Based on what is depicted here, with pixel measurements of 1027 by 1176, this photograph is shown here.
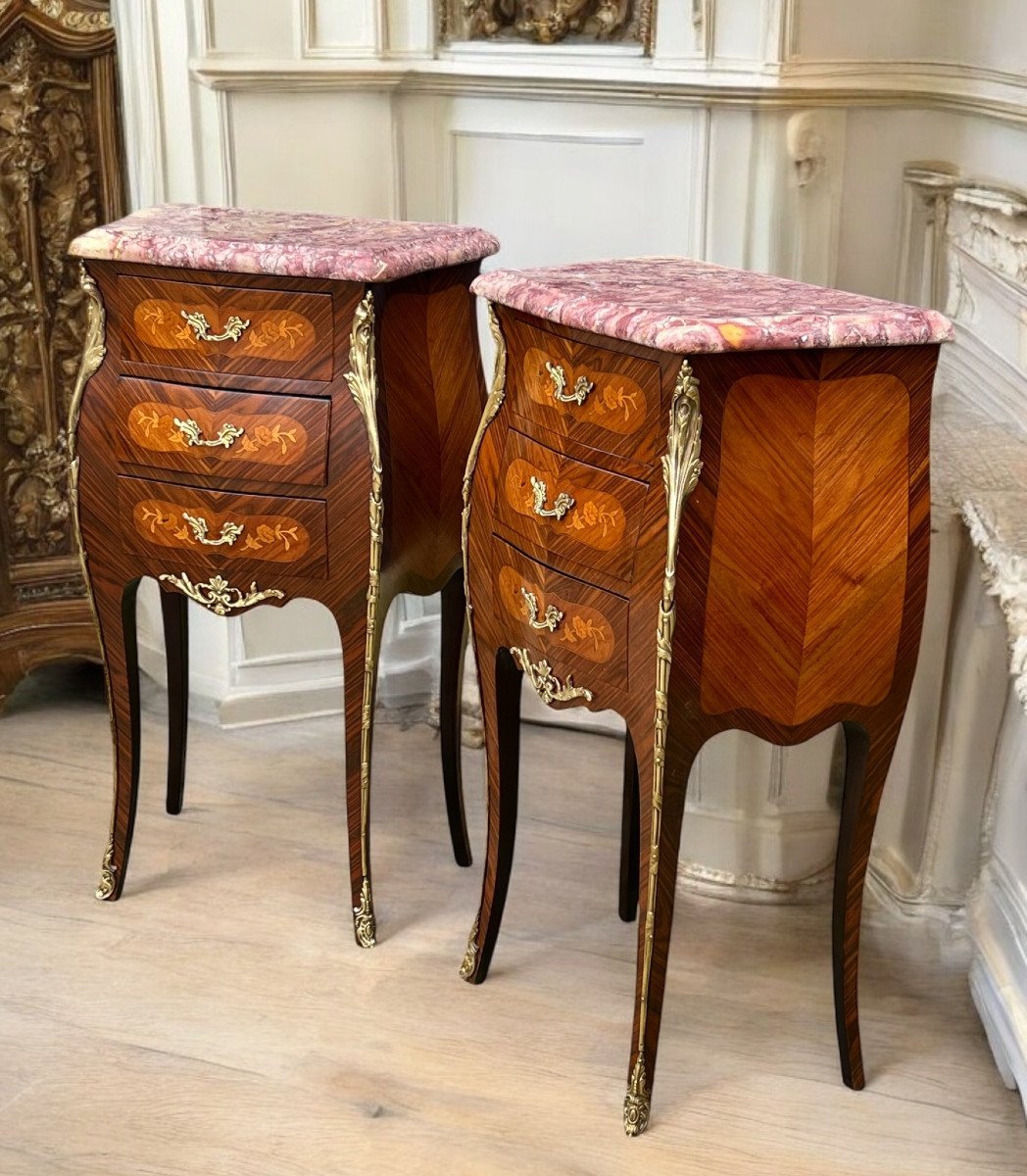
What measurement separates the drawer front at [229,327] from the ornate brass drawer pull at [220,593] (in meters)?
0.30

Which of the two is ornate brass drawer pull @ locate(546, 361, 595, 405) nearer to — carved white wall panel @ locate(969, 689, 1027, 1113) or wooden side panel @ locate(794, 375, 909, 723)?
wooden side panel @ locate(794, 375, 909, 723)

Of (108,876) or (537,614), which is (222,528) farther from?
(108,876)

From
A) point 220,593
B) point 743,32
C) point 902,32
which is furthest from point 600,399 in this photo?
point 902,32

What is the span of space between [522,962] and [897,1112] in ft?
1.83

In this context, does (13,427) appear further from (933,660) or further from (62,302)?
(933,660)

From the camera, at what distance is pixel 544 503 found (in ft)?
5.65

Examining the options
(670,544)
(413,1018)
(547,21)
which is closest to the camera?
(670,544)

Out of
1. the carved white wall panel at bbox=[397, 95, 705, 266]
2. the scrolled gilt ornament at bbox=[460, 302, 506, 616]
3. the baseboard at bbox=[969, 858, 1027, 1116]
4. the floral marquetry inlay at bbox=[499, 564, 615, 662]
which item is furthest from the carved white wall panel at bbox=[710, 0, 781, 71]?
the baseboard at bbox=[969, 858, 1027, 1116]

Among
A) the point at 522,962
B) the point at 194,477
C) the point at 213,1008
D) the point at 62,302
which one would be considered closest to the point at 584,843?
the point at 522,962

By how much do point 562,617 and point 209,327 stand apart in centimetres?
63

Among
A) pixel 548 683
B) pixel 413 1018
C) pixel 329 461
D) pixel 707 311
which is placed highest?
pixel 707 311

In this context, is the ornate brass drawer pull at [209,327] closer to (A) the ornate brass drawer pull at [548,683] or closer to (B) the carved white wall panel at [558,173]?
(A) the ornate brass drawer pull at [548,683]

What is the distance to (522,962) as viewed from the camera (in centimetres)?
214

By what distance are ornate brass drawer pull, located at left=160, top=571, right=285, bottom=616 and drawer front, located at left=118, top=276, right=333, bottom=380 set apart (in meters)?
0.30
